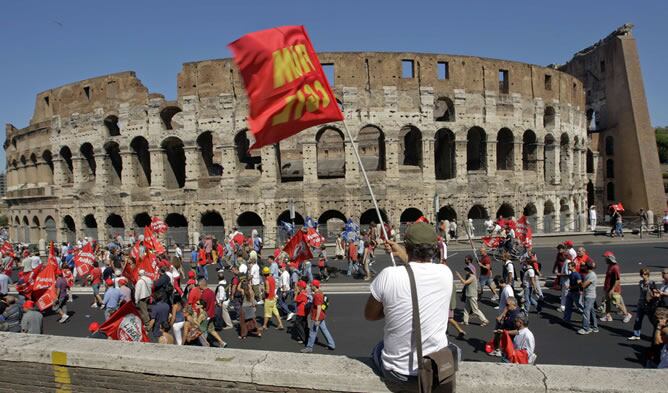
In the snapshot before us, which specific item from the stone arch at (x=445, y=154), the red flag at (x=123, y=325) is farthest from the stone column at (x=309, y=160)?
the red flag at (x=123, y=325)

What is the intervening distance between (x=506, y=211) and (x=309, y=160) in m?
13.6

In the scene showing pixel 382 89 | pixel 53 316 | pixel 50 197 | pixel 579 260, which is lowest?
pixel 53 316

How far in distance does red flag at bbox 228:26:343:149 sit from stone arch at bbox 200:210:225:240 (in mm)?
19534

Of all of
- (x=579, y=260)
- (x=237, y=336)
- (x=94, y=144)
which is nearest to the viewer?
(x=237, y=336)

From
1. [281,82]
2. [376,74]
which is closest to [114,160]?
[376,74]

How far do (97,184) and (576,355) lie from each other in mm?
28177

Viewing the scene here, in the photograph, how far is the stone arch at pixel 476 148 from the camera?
26.8 metres

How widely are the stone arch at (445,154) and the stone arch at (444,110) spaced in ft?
3.13

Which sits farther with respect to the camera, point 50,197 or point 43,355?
point 50,197

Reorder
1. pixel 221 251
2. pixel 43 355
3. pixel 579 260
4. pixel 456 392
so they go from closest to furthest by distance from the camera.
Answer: pixel 456 392 < pixel 43 355 < pixel 579 260 < pixel 221 251

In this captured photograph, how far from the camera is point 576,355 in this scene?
25.5 ft

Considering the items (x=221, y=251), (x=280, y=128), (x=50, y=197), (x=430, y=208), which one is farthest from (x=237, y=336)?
(x=50, y=197)

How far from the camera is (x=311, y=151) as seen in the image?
24547mm

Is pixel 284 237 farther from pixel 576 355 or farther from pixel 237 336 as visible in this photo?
pixel 576 355
